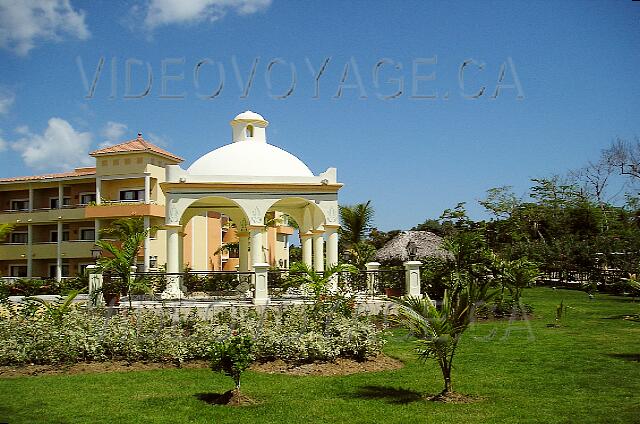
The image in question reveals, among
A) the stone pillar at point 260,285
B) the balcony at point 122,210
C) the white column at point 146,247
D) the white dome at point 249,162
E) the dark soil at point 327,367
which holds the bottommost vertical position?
the dark soil at point 327,367

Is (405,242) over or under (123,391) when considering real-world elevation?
over

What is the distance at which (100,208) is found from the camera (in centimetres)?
3647

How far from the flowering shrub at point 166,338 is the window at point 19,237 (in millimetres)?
30858

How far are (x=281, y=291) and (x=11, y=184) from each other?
28.8 metres

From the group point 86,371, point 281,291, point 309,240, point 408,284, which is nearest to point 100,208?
point 309,240

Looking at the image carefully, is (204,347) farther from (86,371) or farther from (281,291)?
(281,291)

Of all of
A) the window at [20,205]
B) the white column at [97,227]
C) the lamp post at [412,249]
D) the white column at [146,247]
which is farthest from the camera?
the window at [20,205]

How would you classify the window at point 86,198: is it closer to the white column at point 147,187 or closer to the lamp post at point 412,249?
the white column at point 147,187

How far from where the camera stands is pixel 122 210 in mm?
35969

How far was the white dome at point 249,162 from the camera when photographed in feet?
64.3

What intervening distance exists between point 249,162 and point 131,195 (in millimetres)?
19881

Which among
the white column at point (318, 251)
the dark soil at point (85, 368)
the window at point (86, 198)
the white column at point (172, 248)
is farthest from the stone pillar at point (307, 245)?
the window at point (86, 198)

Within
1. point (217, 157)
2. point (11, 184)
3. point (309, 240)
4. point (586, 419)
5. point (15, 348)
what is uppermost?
point (11, 184)

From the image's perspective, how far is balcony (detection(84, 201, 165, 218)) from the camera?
35.7m
